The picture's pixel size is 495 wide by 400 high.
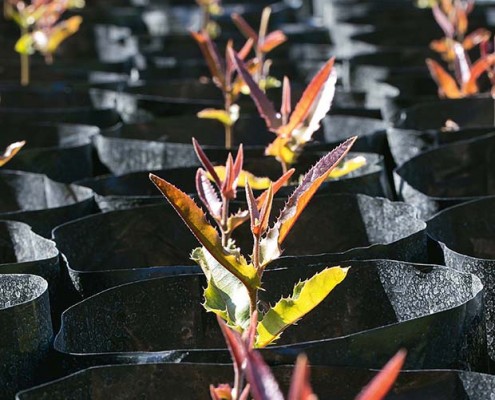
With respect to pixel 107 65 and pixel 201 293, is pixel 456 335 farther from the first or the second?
pixel 107 65

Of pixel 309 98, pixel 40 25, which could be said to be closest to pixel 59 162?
pixel 309 98

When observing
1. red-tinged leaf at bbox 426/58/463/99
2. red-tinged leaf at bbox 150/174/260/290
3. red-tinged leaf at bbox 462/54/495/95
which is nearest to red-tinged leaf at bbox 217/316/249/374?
red-tinged leaf at bbox 150/174/260/290

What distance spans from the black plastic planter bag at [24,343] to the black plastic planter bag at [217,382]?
204 mm

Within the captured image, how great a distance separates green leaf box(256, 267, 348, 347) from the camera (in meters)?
1.41

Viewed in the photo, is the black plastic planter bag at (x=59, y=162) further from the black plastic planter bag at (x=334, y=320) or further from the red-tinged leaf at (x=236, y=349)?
the red-tinged leaf at (x=236, y=349)

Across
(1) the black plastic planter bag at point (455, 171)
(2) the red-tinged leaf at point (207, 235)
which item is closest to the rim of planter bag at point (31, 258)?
(2) the red-tinged leaf at point (207, 235)

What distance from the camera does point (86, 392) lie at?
4.65 ft

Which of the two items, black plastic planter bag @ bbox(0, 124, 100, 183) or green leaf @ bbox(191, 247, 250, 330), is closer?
green leaf @ bbox(191, 247, 250, 330)

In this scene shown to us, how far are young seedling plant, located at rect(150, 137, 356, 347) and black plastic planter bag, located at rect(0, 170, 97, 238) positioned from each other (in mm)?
791

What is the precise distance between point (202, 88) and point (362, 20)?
102 inches

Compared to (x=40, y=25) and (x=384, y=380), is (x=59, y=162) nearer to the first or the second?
(x=40, y=25)

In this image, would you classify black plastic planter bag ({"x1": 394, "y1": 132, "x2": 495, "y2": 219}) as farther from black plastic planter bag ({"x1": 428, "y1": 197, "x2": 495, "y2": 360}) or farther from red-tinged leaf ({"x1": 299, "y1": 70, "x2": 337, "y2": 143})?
red-tinged leaf ({"x1": 299, "y1": 70, "x2": 337, "y2": 143})

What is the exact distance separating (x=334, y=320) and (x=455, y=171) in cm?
97

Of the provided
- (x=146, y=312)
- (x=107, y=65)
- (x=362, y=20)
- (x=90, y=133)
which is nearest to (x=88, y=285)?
(x=146, y=312)
